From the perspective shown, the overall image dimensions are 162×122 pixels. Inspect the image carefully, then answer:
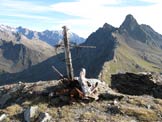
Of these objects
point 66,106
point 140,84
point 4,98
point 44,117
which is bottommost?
point 4,98

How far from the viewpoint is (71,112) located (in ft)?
102

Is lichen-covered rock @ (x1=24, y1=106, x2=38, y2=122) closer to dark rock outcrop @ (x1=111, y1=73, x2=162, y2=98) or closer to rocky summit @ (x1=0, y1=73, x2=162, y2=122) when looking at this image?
rocky summit @ (x1=0, y1=73, x2=162, y2=122)

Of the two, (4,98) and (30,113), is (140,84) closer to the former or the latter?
(4,98)

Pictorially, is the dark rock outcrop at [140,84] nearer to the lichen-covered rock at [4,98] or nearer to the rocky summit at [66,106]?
the rocky summit at [66,106]

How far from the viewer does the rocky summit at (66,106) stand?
3033 cm

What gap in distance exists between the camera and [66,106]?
106 feet

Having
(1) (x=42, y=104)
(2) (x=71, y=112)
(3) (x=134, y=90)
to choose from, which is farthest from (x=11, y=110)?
(3) (x=134, y=90)

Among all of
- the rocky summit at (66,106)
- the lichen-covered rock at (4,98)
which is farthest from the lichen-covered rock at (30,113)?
the lichen-covered rock at (4,98)

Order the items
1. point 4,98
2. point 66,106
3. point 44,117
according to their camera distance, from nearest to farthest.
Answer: point 44,117 → point 66,106 → point 4,98

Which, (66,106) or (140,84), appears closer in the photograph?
(66,106)

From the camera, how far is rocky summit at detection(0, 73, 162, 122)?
30328mm

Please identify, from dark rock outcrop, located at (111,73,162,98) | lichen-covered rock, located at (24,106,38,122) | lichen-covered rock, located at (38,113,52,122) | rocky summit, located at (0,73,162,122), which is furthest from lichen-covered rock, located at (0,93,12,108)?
Answer: dark rock outcrop, located at (111,73,162,98)

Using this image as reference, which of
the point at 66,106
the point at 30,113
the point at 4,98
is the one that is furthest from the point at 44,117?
the point at 4,98

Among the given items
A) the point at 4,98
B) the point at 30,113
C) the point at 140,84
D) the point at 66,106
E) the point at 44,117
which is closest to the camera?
the point at 44,117
